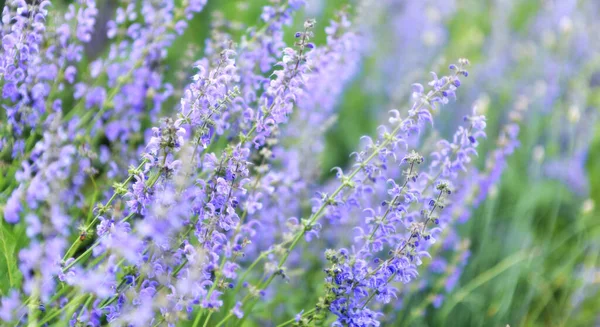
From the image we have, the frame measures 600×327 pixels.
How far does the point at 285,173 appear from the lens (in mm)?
3393

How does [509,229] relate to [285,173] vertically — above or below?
above

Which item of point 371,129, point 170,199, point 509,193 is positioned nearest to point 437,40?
point 371,129

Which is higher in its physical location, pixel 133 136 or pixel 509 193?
pixel 509 193

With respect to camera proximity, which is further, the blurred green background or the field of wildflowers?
the blurred green background

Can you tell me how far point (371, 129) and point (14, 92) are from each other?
3.24 meters

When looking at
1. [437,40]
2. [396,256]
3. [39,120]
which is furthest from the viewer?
[437,40]

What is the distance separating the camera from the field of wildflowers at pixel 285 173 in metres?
2.08

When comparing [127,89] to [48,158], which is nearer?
[48,158]

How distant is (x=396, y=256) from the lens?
226 cm

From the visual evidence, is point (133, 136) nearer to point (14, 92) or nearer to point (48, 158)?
point (14, 92)

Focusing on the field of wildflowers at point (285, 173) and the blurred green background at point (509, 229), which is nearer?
the field of wildflowers at point (285, 173)

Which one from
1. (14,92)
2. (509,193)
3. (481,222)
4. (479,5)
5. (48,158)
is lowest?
(48,158)

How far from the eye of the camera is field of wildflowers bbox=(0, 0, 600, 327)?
2.08 m

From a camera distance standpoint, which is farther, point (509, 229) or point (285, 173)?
point (509, 229)
